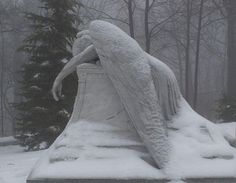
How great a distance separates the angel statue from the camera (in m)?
4.97

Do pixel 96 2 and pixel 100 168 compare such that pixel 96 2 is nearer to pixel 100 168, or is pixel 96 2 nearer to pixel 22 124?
pixel 22 124

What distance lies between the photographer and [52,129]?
11602 millimetres

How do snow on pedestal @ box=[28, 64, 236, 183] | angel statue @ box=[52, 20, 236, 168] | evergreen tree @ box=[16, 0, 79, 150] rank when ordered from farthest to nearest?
evergreen tree @ box=[16, 0, 79, 150] < angel statue @ box=[52, 20, 236, 168] < snow on pedestal @ box=[28, 64, 236, 183]

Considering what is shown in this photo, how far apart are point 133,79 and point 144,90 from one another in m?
0.17

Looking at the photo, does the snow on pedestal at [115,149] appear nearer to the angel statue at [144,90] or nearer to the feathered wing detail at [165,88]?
the angel statue at [144,90]

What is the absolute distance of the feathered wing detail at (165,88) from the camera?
5.41 m

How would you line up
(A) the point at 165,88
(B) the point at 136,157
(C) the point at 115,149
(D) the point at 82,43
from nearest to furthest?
(B) the point at 136,157 → (C) the point at 115,149 → (A) the point at 165,88 → (D) the point at 82,43

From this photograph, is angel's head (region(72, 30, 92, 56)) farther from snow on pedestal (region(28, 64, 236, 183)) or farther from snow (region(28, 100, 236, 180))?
snow (region(28, 100, 236, 180))

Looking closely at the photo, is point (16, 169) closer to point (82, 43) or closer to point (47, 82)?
point (82, 43)

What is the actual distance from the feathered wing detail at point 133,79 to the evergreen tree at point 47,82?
6604mm

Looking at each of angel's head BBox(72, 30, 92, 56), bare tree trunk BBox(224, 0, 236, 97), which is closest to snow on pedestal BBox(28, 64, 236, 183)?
angel's head BBox(72, 30, 92, 56)

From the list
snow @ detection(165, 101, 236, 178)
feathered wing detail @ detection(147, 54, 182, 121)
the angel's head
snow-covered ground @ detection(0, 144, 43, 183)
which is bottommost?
snow-covered ground @ detection(0, 144, 43, 183)

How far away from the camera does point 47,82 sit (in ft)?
39.7

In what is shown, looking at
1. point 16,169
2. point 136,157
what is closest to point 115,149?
point 136,157
